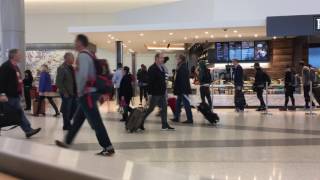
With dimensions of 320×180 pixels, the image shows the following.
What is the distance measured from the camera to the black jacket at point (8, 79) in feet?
29.5

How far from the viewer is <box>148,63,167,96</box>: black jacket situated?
35.3 feet

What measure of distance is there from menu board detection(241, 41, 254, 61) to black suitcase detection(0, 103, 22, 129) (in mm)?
14288

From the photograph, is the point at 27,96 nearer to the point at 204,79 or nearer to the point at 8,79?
the point at 204,79

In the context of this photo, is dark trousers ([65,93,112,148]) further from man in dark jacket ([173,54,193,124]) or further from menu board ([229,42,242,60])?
menu board ([229,42,242,60])

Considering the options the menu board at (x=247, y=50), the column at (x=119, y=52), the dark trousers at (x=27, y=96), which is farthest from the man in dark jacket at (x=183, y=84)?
the menu board at (x=247, y=50)

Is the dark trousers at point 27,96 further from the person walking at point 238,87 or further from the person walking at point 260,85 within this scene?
→ the person walking at point 260,85

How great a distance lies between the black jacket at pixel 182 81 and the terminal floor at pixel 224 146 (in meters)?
0.84

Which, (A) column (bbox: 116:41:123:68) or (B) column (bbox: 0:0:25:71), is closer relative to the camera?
(B) column (bbox: 0:0:25:71)

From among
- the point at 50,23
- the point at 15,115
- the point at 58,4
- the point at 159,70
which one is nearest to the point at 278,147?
the point at 159,70

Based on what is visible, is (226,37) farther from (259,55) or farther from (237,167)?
(237,167)

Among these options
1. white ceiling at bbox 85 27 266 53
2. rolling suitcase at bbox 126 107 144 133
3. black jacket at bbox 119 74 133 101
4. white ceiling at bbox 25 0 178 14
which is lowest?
rolling suitcase at bbox 126 107 144 133

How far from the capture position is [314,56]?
72.8 ft

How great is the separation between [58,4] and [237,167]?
29644mm

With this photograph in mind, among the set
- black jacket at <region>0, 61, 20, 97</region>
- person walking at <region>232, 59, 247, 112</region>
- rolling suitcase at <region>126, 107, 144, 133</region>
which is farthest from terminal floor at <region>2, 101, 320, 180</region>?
person walking at <region>232, 59, 247, 112</region>
